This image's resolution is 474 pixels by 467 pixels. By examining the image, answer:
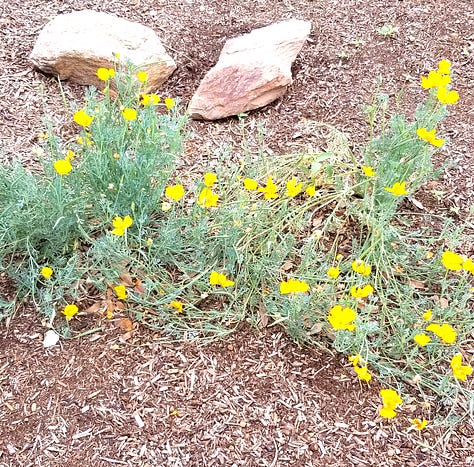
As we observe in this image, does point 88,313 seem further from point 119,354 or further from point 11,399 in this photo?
point 11,399

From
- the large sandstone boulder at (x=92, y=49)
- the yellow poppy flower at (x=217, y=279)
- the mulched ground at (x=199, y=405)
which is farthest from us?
the large sandstone boulder at (x=92, y=49)

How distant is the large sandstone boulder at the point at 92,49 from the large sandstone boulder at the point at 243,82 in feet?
1.23

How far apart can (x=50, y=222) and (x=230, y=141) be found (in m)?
1.31

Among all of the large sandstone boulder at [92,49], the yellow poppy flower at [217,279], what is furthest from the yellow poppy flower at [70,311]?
the large sandstone boulder at [92,49]

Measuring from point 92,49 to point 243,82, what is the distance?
39.0 inches

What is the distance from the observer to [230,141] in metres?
3.61

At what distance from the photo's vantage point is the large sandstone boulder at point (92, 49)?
12.6 feet

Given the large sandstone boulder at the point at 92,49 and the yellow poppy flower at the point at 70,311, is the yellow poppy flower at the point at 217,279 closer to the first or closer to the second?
the yellow poppy flower at the point at 70,311

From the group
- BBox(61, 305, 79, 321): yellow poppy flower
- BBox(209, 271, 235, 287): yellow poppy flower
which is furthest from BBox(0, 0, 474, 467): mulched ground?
BBox(209, 271, 235, 287): yellow poppy flower

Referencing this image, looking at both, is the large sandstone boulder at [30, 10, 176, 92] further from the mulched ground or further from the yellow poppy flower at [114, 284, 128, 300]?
the yellow poppy flower at [114, 284, 128, 300]

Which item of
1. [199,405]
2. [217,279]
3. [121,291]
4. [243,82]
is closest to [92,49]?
[243,82]

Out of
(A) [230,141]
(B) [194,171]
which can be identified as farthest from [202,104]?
(B) [194,171]

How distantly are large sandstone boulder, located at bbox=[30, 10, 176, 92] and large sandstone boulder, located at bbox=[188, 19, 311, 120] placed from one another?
14.8 inches

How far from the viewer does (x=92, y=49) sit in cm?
384
